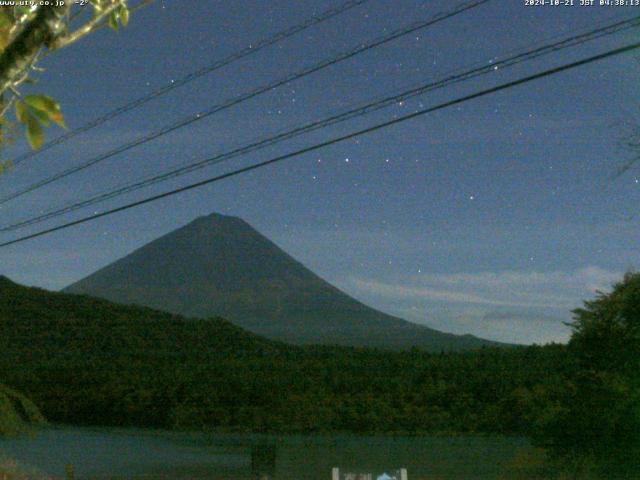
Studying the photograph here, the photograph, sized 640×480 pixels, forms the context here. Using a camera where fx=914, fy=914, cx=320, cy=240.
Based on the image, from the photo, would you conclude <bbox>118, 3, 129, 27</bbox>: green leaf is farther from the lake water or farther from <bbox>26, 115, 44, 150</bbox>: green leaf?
the lake water

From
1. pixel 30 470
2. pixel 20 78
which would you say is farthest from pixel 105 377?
pixel 20 78

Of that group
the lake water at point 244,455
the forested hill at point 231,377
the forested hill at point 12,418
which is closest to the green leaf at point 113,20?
the lake water at point 244,455

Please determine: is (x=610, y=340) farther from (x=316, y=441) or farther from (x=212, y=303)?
(x=212, y=303)

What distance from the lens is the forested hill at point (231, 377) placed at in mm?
25672

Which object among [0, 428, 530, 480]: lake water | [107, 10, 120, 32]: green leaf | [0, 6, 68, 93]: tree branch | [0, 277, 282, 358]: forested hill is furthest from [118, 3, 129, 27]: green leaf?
[0, 277, 282, 358]: forested hill

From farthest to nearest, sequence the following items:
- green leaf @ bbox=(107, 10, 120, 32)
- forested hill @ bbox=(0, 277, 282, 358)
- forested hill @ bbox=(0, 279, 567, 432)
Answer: forested hill @ bbox=(0, 277, 282, 358) < forested hill @ bbox=(0, 279, 567, 432) < green leaf @ bbox=(107, 10, 120, 32)

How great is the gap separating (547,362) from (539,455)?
11.1 meters

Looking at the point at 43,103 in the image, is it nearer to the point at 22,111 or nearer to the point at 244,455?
the point at 22,111

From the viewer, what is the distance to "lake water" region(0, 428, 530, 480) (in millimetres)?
19828

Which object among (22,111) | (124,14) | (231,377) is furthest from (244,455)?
(22,111)

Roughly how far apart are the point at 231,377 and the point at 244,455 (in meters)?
7.51

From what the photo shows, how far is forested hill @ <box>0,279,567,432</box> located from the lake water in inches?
40.4

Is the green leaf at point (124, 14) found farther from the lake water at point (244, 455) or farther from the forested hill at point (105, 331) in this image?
the forested hill at point (105, 331)

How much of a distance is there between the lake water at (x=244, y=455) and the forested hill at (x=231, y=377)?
1027mm
